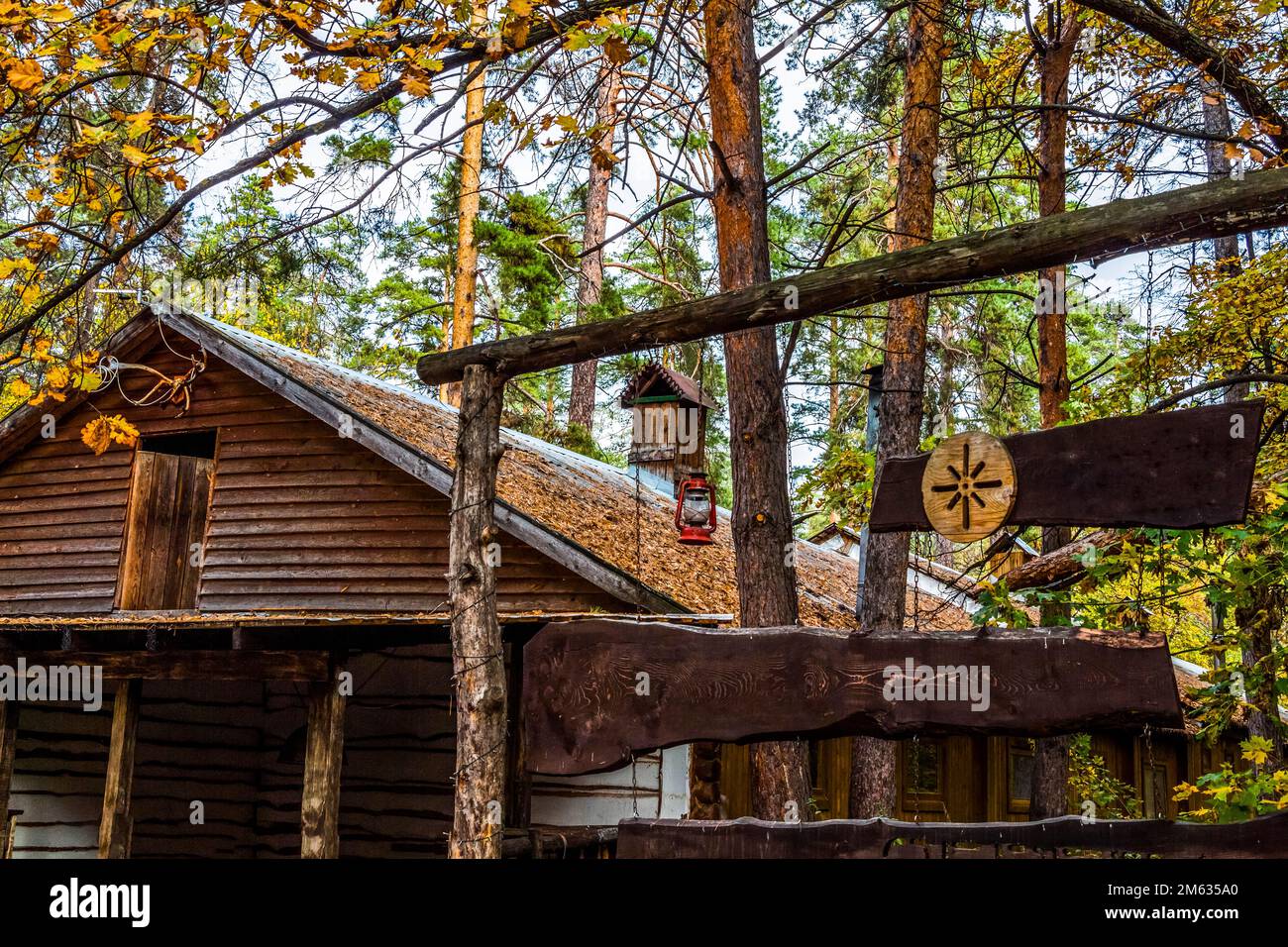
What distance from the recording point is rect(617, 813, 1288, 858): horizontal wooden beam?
389 cm

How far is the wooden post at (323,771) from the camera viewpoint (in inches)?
362

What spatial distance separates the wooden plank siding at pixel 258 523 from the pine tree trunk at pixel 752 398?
1.83 meters

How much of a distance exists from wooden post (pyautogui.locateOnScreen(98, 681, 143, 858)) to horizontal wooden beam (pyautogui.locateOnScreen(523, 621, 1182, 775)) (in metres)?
6.79

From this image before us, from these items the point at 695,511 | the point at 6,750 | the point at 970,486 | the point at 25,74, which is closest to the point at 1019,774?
the point at 695,511

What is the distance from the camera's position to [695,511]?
8.77 metres

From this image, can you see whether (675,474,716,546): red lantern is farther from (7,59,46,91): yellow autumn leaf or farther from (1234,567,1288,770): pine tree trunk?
(7,59,46,91): yellow autumn leaf

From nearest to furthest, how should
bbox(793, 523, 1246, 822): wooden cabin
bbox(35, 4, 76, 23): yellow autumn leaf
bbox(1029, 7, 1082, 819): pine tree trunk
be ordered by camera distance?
1. bbox(35, 4, 76, 23): yellow autumn leaf
2. bbox(1029, 7, 1082, 819): pine tree trunk
3. bbox(793, 523, 1246, 822): wooden cabin

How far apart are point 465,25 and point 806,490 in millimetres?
6917

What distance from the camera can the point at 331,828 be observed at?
925 centimetres

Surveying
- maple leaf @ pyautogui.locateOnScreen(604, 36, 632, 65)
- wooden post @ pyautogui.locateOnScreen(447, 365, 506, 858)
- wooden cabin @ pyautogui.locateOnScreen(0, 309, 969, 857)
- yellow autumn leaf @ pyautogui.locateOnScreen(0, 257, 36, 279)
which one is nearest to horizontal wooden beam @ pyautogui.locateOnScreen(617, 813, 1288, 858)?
wooden post @ pyautogui.locateOnScreen(447, 365, 506, 858)

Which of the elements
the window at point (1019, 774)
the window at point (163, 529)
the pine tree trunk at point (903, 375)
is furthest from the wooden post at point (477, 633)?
the window at point (1019, 774)

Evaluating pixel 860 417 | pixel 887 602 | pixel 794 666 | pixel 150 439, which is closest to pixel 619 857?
Result: pixel 794 666
